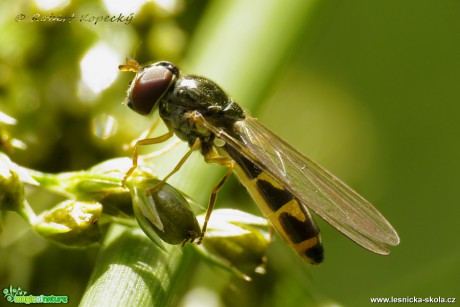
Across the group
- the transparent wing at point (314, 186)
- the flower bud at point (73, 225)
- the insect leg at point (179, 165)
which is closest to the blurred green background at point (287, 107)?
the insect leg at point (179, 165)

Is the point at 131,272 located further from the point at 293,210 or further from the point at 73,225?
the point at 293,210

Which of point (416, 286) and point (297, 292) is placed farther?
point (416, 286)

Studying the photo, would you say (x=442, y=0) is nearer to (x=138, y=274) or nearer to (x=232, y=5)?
(x=232, y=5)

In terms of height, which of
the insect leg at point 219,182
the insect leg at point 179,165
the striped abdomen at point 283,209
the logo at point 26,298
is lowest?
the logo at point 26,298

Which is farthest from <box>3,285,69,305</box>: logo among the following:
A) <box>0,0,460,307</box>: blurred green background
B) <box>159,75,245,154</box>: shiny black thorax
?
<box>159,75,245,154</box>: shiny black thorax

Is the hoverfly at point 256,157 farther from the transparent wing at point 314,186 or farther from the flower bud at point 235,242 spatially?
the flower bud at point 235,242

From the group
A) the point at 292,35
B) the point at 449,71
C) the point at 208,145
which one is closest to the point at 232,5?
the point at 292,35
